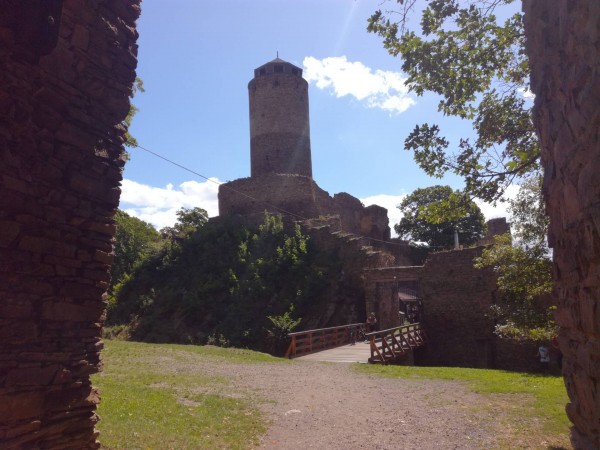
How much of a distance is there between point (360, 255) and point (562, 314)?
2018 cm

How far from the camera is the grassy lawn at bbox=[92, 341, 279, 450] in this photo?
267 inches

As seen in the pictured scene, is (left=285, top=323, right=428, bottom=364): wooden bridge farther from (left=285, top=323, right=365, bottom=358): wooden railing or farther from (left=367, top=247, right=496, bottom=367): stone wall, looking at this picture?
(left=367, top=247, right=496, bottom=367): stone wall

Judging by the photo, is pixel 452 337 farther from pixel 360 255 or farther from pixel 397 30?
pixel 397 30

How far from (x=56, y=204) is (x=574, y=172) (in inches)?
168

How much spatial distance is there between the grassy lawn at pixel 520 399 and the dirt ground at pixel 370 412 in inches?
5.1

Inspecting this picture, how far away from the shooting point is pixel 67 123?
460 centimetres

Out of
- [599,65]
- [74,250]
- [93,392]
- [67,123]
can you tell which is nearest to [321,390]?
[93,392]

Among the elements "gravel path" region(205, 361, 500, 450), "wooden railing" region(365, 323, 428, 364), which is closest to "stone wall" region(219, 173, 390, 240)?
"wooden railing" region(365, 323, 428, 364)

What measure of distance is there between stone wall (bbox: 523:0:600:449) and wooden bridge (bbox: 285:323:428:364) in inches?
490

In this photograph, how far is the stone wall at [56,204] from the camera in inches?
158

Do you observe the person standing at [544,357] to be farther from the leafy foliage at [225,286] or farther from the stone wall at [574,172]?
the stone wall at [574,172]

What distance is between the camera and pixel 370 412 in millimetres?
8945

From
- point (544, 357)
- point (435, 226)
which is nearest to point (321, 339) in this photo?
point (544, 357)

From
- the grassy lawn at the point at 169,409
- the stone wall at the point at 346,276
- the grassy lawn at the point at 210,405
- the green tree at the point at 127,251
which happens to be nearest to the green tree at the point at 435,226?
the stone wall at the point at 346,276
